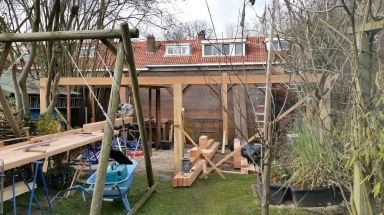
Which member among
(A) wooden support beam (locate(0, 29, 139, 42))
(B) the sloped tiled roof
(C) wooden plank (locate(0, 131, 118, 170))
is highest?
(B) the sloped tiled roof

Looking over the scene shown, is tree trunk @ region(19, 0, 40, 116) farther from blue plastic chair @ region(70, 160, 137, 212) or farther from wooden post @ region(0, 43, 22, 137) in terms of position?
blue plastic chair @ region(70, 160, 137, 212)

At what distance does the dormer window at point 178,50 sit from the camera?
2275cm

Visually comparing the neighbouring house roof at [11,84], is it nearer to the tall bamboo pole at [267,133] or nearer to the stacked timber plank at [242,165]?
the stacked timber plank at [242,165]

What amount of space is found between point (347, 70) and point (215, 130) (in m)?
11.8

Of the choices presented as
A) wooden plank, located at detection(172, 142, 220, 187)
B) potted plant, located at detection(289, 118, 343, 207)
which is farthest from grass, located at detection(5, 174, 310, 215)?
potted plant, located at detection(289, 118, 343, 207)

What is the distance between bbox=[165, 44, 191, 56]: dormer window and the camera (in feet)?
74.6

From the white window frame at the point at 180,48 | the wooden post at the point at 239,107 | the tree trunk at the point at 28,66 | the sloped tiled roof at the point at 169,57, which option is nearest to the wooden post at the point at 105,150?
the wooden post at the point at 239,107

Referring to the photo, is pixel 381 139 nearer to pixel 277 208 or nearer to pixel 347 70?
pixel 347 70

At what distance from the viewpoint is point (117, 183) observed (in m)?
5.60

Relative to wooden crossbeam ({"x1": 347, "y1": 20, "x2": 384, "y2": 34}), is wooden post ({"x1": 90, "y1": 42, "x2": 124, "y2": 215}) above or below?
below

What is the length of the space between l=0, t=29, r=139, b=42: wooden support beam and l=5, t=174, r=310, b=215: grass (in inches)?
113

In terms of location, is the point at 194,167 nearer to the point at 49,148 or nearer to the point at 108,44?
the point at 49,148

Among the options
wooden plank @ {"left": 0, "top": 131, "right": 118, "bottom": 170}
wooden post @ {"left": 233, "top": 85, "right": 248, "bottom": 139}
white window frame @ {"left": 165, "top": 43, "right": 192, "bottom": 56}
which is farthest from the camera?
white window frame @ {"left": 165, "top": 43, "right": 192, "bottom": 56}

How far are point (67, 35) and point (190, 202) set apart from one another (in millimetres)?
3691
